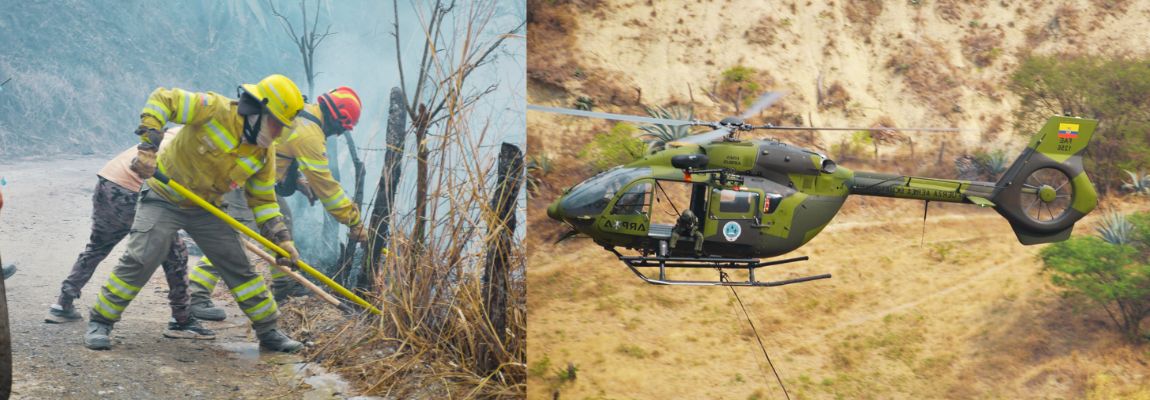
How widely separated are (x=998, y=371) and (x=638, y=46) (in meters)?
2.54

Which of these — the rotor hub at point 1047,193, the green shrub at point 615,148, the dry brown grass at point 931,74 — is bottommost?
the rotor hub at point 1047,193

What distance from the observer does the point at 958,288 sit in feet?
16.8

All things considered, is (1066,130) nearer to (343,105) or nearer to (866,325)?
(866,325)

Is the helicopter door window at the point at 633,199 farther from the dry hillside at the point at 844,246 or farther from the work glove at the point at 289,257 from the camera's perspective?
the work glove at the point at 289,257

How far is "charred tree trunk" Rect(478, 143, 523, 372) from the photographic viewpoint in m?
5.55

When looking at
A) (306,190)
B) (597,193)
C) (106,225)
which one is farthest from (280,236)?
(597,193)

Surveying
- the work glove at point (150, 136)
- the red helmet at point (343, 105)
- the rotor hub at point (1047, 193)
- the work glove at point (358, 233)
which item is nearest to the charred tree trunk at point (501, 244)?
the work glove at point (358, 233)

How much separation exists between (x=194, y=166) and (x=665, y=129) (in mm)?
2369

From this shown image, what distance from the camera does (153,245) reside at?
15.9 ft

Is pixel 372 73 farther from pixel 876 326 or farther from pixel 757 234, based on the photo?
pixel 876 326

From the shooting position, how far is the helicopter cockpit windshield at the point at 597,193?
4566 millimetres

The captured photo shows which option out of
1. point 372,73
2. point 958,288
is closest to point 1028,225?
point 958,288

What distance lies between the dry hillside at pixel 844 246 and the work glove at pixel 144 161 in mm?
1981

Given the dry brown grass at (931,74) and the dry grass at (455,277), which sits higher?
the dry brown grass at (931,74)
